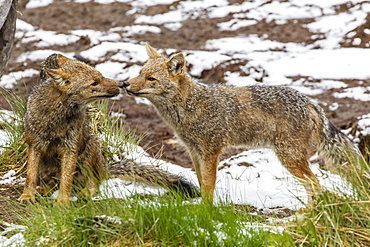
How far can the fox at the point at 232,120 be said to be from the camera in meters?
6.34

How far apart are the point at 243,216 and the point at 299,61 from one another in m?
7.69

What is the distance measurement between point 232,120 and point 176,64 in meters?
1.04

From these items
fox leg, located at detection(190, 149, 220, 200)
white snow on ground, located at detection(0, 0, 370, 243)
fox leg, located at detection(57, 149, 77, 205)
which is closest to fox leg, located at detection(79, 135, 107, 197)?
fox leg, located at detection(57, 149, 77, 205)

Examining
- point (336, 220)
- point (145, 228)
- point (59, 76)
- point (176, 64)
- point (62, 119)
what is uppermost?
point (59, 76)


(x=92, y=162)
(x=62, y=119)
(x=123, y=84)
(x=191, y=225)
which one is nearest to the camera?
(x=191, y=225)

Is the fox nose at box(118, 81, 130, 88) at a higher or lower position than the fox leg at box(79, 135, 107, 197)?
higher

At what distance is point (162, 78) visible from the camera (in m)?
6.28

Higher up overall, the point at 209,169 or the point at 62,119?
the point at 62,119

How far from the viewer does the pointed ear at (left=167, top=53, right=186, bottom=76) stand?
20.7 feet

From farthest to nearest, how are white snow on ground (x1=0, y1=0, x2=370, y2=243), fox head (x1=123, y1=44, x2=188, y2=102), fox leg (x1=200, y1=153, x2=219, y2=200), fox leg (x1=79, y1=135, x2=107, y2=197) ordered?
white snow on ground (x1=0, y1=0, x2=370, y2=243) → fox leg (x1=200, y1=153, x2=219, y2=200) → fox head (x1=123, y1=44, x2=188, y2=102) → fox leg (x1=79, y1=135, x2=107, y2=197)

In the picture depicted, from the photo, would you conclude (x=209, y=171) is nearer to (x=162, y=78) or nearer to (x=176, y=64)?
(x=162, y=78)

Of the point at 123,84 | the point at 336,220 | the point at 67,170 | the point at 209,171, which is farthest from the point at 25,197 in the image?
the point at 336,220

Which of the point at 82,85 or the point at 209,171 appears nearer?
the point at 82,85

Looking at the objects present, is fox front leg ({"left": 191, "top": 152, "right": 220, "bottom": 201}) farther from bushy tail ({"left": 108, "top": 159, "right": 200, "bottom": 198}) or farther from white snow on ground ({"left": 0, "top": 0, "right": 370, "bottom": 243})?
white snow on ground ({"left": 0, "top": 0, "right": 370, "bottom": 243})
